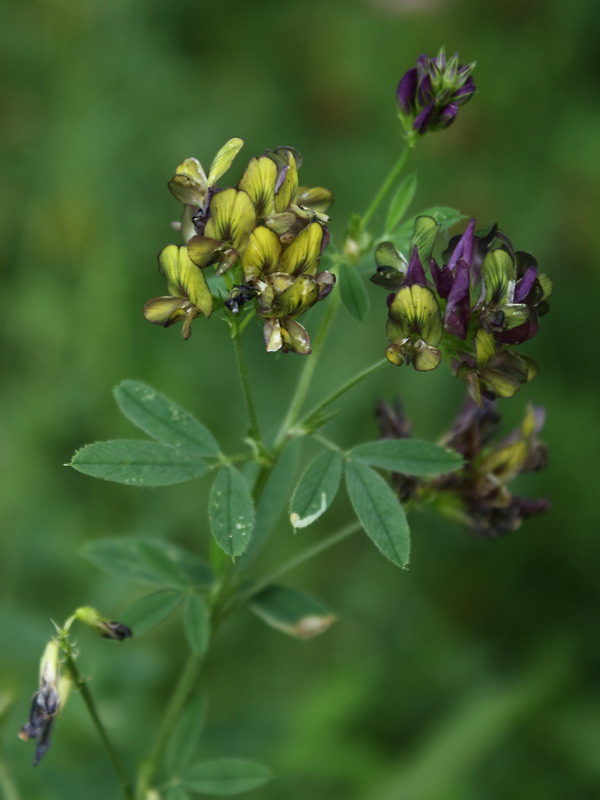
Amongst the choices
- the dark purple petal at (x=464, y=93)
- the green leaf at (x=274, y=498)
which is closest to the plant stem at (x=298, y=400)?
the green leaf at (x=274, y=498)

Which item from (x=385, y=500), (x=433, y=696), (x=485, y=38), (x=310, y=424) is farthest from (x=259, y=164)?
(x=485, y=38)

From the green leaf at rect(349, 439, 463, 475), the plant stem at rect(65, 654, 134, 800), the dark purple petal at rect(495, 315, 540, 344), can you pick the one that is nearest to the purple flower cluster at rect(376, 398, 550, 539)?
the green leaf at rect(349, 439, 463, 475)

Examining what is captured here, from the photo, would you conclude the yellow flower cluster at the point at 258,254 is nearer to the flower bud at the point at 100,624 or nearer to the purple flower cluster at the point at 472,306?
the purple flower cluster at the point at 472,306

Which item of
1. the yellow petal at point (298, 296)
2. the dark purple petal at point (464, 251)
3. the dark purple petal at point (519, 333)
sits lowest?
the dark purple petal at point (519, 333)

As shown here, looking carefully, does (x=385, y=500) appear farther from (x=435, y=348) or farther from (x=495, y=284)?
(x=495, y=284)

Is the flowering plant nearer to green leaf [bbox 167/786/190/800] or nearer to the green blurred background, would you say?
green leaf [bbox 167/786/190/800]
